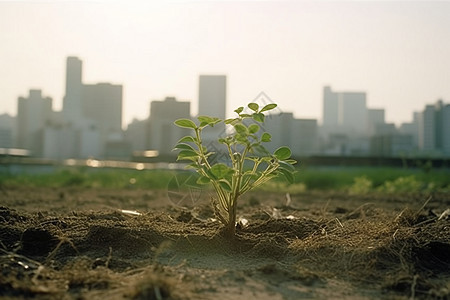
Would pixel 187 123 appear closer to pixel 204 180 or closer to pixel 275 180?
pixel 204 180

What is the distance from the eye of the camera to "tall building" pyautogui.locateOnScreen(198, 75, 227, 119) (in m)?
12.1

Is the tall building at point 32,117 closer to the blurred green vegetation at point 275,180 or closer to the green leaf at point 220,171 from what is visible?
the blurred green vegetation at point 275,180

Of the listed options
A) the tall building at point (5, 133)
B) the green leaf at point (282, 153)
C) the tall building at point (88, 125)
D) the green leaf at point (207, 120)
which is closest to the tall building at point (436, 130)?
the tall building at point (88, 125)

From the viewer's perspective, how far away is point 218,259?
2771mm

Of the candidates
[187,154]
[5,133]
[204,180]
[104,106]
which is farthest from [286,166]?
[5,133]

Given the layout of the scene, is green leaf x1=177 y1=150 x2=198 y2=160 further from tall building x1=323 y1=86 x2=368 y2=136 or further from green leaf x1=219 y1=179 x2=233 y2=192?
tall building x1=323 y1=86 x2=368 y2=136

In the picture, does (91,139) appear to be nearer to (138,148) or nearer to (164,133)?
(138,148)

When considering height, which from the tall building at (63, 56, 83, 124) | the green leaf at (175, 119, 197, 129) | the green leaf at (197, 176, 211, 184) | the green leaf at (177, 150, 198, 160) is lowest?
the green leaf at (197, 176, 211, 184)

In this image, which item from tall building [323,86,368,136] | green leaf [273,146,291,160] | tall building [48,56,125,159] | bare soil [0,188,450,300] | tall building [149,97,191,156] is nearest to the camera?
bare soil [0,188,450,300]

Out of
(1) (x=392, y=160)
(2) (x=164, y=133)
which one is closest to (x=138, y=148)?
(2) (x=164, y=133)

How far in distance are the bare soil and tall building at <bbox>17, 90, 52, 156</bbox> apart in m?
39.4

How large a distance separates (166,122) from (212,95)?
7.73 m

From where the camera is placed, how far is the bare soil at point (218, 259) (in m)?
2.12

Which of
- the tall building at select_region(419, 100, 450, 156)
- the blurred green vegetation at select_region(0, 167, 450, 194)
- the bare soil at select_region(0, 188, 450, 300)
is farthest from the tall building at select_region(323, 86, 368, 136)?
the bare soil at select_region(0, 188, 450, 300)
